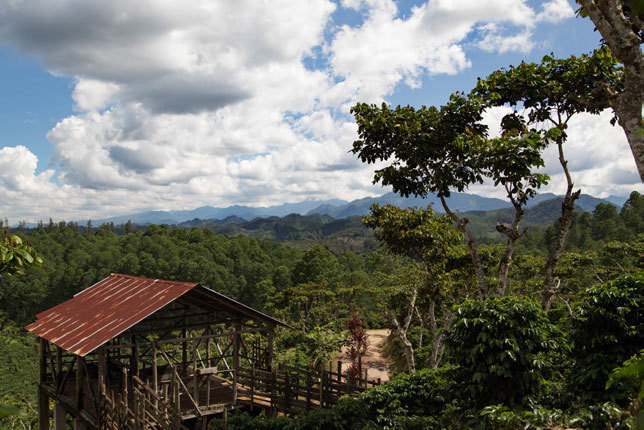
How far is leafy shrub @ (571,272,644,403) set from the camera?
6809 millimetres

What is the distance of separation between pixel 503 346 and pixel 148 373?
13362 millimetres

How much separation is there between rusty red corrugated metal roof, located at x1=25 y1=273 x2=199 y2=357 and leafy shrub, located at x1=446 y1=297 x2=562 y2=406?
7.37 metres

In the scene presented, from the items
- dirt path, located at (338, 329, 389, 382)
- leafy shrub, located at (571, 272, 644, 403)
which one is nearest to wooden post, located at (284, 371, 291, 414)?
leafy shrub, located at (571, 272, 644, 403)

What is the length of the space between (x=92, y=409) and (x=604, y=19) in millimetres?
15284

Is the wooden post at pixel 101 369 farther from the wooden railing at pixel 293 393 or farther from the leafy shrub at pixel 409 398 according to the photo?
the leafy shrub at pixel 409 398

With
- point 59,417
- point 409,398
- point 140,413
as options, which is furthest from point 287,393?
point 59,417

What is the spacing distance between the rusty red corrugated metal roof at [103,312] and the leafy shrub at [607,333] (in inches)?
363

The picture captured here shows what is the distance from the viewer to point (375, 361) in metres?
26.0

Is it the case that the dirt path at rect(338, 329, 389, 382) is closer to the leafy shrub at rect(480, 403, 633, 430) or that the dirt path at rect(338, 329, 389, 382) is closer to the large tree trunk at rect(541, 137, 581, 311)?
the large tree trunk at rect(541, 137, 581, 311)

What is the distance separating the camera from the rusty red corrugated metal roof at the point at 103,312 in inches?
407

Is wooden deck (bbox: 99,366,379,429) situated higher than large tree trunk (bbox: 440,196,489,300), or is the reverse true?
large tree trunk (bbox: 440,196,489,300)

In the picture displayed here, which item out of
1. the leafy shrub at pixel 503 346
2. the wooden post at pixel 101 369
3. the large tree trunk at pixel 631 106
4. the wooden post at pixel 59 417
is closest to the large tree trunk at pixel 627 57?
the large tree trunk at pixel 631 106

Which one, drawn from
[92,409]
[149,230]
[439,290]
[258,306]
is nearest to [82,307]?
[92,409]

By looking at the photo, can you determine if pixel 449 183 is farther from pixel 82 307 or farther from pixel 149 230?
pixel 149 230
